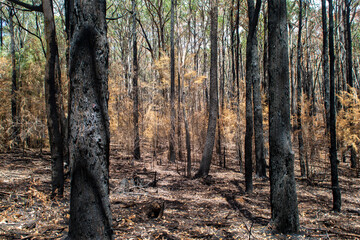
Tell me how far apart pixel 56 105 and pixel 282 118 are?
175 inches

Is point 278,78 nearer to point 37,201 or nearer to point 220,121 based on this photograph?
point 37,201

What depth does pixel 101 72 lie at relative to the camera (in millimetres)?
2510

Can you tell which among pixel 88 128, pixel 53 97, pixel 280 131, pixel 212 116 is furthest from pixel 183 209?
pixel 212 116

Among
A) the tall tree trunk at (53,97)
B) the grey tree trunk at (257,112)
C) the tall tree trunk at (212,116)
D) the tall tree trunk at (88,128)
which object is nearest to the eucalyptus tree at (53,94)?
the tall tree trunk at (53,97)

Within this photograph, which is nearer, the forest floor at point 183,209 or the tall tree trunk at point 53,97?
the forest floor at point 183,209

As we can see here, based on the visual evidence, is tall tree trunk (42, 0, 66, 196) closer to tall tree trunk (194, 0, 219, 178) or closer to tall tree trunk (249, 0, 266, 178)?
tall tree trunk (194, 0, 219, 178)

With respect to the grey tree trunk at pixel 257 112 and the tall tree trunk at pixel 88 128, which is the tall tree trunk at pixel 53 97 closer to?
the tall tree trunk at pixel 88 128

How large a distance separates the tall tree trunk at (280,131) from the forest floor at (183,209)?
0.36m

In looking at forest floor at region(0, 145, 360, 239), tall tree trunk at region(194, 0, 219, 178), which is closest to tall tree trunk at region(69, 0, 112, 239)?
Answer: forest floor at region(0, 145, 360, 239)

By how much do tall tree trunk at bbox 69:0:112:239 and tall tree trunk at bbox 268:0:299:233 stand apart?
2899 millimetres

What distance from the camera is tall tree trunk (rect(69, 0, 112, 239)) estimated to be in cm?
243

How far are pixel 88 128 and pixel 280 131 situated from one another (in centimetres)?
315

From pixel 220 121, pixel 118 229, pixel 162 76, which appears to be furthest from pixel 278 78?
pixel 162 76

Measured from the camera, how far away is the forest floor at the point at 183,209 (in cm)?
376
